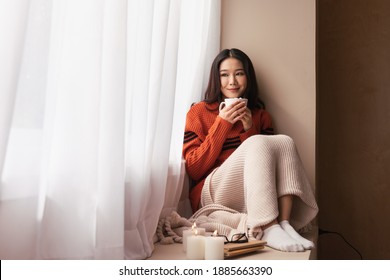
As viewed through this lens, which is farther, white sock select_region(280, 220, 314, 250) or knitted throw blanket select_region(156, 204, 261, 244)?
knitted throw blanket select_region(156, 204, 261, 244)

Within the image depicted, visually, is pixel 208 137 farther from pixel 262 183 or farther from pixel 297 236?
pixel 297 236

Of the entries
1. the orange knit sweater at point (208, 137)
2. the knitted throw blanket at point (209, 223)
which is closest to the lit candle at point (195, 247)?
the knitted throw blanket at point (209, 223)

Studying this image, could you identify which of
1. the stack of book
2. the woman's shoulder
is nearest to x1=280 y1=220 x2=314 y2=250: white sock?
the stack of book

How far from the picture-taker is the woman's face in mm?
1858

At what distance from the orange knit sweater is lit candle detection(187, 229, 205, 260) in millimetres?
537

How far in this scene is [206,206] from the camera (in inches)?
58.6

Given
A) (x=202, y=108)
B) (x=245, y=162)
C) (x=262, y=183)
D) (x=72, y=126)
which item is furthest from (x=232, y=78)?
(x=72, y=126)

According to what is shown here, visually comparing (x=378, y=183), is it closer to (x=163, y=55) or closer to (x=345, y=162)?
(x=345, y=162)

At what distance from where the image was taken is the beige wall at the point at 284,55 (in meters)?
1.87

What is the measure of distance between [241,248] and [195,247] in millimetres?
122

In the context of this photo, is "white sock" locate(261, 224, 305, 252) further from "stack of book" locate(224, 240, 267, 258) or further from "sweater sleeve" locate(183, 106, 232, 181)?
"sweater sleeve" locate(183, 106, 232, 181)

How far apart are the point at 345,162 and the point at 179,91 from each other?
3.70 ft

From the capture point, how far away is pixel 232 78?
1.86m
